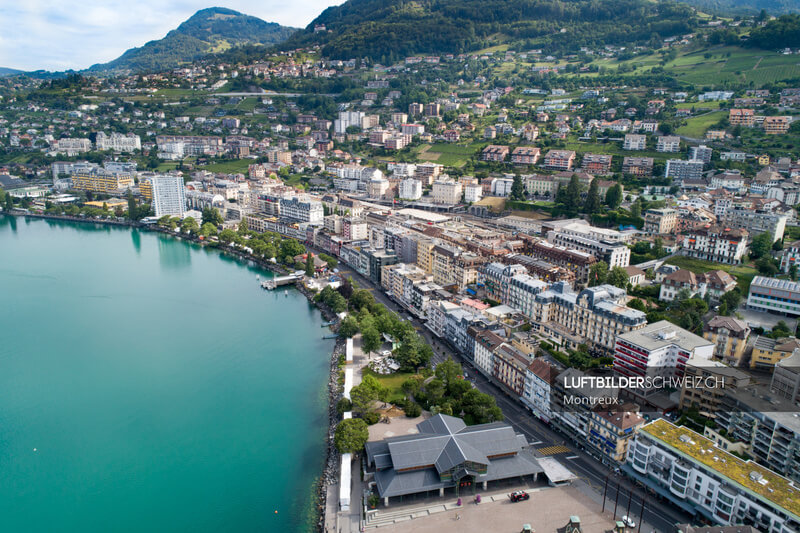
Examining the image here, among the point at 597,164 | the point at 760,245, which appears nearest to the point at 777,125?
the point at 597,164

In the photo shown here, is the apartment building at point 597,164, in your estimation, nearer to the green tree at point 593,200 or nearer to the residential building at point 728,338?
the green tree at point 593,200

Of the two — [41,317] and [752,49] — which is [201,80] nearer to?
[41,317]

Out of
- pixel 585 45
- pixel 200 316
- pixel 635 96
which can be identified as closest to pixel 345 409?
pixel 200 316

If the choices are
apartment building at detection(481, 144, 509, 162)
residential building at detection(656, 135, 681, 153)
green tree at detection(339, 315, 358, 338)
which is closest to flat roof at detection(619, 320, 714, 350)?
green tree at detection(339, 315, 358, 338)

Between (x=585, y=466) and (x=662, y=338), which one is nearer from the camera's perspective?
(x=585, y=466)

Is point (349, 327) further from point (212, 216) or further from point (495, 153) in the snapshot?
point (495, 153)

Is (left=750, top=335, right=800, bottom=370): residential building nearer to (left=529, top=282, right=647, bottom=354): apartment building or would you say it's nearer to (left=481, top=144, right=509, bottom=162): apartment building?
(left=529, top=282, right=647, bottom=354): apartment building
